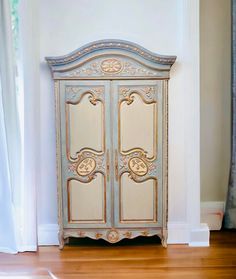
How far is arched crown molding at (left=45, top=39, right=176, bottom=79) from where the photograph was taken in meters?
2.87

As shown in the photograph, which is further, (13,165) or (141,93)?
(13,165)

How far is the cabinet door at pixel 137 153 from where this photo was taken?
2.93 m

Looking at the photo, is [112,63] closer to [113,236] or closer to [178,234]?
[113,236]

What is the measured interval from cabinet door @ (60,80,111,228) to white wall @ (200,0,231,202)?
1134mm

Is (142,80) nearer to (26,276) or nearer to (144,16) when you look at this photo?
(144,16)

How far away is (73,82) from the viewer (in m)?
2.93

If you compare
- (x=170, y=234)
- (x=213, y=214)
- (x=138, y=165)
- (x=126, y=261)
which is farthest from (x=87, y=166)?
(x=213, y=214)

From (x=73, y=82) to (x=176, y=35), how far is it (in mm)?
995

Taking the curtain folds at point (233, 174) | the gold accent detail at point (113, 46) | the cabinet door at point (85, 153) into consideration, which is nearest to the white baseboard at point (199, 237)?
the curtain folds at point (233, 174)

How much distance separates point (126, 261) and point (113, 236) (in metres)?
0.27

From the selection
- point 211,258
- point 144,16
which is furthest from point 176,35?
point 211,258

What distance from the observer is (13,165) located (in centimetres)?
304

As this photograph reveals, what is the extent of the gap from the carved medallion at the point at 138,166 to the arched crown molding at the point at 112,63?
70 cm

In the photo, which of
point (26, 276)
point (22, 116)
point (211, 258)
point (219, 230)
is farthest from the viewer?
point (219, 230)
